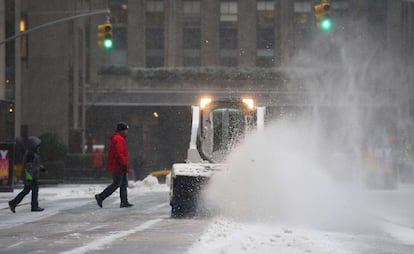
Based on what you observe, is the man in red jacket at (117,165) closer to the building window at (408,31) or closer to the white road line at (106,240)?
the white road line at (106,240)

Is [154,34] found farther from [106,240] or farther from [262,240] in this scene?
[262,240]

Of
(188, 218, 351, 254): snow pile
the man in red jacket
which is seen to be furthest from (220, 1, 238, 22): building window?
(188, 218, 351, 254): snow pile

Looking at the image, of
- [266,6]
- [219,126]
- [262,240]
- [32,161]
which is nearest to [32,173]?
[32,161]

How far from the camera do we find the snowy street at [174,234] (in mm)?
9773

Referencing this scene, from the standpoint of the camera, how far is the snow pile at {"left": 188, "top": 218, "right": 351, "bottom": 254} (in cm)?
932

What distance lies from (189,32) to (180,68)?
258 centimetres

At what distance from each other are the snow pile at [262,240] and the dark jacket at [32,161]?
566cm

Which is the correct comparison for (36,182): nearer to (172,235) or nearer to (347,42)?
(172,235)

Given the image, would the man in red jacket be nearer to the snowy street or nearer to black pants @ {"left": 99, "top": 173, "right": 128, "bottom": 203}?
black pants @ {"left": 99, "top": 173, "right": 128, "bottom": 203}

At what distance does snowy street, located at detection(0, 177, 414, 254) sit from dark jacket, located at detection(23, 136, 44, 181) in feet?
2.46

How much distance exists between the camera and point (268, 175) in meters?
14.7

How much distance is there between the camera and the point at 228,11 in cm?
5481

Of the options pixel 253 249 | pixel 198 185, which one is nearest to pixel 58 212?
pixel 198 185

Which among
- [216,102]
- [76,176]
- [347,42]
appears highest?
[347,42]
